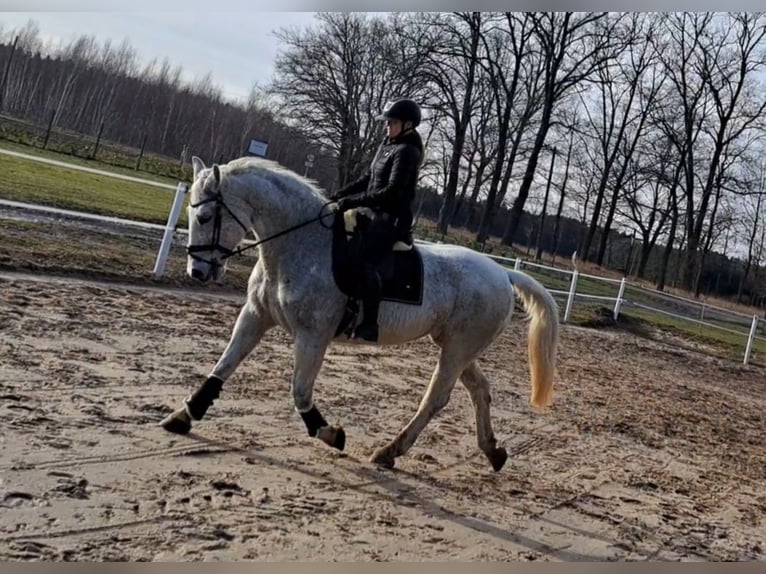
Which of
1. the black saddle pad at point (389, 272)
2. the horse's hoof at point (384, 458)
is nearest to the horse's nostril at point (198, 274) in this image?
the black saddle pad at point (389, 272)

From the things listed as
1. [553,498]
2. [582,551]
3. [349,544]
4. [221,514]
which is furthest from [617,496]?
[221,514]

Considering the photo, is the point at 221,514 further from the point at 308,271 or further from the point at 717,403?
the point at 717,403

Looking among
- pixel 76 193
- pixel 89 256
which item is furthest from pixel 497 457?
pixel 76 193

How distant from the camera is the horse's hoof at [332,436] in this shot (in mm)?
4973

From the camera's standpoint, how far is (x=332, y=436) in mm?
4992

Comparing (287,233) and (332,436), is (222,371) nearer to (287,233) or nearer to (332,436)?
(332,436)

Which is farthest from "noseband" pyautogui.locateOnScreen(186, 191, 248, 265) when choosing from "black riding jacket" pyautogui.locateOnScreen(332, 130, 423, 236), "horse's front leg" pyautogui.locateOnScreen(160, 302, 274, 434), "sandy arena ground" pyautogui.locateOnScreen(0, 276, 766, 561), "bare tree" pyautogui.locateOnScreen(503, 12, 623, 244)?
"bare tree" pyautogui.locateOnScreen(503, 12, 623, 244)

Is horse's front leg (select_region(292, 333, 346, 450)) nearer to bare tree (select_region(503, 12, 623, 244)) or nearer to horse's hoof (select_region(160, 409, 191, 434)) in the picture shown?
horse's hoof (select_region(160, 409, 191, 434))

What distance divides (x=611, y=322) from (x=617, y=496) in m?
15.0

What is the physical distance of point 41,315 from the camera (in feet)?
24.6

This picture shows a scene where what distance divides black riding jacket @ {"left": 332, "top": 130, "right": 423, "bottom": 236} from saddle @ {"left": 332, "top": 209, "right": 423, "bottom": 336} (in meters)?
0.15

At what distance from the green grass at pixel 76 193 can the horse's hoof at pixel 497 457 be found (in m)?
11.0

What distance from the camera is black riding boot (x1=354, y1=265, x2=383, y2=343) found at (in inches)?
199

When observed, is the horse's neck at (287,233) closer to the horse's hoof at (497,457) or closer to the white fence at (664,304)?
the horse's hoof at (497,457)
